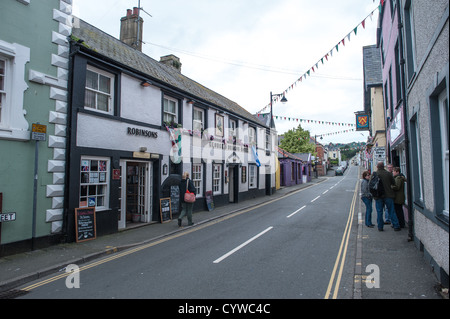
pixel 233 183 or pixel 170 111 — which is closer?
pixel 170 111

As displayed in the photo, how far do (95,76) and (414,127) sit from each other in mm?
9593

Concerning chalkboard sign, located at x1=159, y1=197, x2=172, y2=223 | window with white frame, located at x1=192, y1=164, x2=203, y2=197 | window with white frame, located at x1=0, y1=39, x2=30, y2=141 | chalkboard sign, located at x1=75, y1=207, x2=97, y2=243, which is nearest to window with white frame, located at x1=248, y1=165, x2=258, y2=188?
window with white frame, located at x1=192, y1=164, x2=203, y2=197

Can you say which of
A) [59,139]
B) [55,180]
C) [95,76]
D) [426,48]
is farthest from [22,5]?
[426,48]

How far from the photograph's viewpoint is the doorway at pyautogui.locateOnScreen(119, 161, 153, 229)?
37.2 ft

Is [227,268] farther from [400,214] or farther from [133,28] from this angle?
[133,28]

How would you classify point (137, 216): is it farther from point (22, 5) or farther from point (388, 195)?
point (388, 195)

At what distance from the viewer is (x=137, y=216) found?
1141cm

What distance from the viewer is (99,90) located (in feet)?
31.3

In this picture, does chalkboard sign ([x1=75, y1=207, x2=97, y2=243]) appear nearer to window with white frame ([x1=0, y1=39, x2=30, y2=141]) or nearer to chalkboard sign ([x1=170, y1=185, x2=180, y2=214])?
window with white frame ([x1=0, y1=39, x2=30, y2=141])

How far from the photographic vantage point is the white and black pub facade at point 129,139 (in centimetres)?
858

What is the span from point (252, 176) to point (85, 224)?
14544 mm

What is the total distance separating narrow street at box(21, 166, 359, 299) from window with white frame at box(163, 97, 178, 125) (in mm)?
5540

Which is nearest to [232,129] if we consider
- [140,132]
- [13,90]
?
[140,132]

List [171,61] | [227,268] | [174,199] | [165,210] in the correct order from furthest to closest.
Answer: [171,61] → [174,199] → [165,210] → [227,268]
